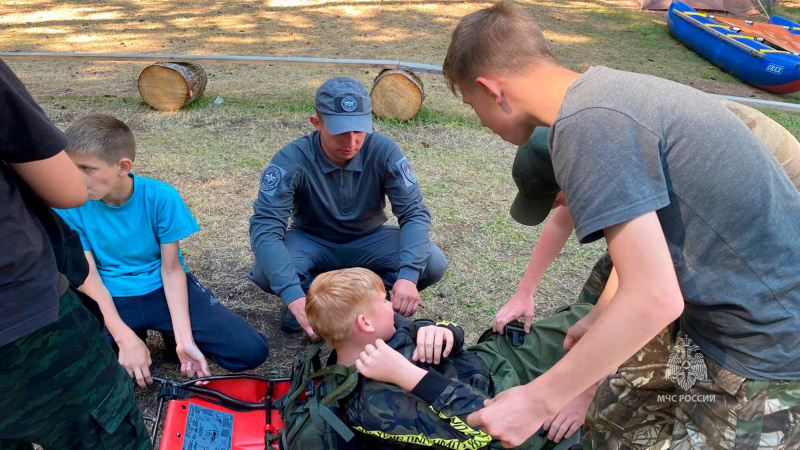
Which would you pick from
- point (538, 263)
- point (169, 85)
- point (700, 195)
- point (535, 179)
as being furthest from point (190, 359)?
point (169, 85)

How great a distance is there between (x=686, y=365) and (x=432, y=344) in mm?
861

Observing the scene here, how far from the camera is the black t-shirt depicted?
1396 mm

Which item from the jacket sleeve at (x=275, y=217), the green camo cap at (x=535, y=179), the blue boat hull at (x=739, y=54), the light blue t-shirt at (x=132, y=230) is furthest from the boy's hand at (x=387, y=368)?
the blue boat hull at (x=739, y=54)

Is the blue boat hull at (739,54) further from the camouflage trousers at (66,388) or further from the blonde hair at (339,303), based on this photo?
the camouflage trousers at (66,388)

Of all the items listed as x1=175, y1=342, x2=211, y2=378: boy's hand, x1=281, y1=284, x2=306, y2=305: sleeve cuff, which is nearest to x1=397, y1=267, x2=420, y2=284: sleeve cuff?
x1=281, y1=284, x2=306, y2=305: sleeve cuff

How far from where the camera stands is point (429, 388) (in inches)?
76.3

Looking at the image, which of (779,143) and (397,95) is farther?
(397,95)

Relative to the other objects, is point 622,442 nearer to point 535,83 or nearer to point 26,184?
point 535,83

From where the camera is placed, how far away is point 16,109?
1.38 metres

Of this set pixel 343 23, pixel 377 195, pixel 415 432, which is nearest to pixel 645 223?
pixel 415 432

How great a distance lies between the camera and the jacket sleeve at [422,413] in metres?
1.94

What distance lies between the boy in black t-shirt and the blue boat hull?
8499mm

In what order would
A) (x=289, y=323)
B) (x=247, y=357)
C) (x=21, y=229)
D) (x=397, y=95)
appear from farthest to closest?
1. (x=397, y=95)
2. (x=289, y=323)
3. (x=247, y=357)
4. (x=21, y=229)

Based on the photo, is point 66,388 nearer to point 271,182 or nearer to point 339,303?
point 339,303
